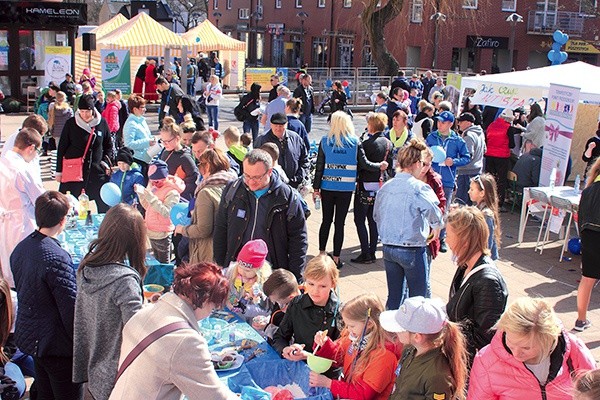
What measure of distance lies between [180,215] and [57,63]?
1668cm

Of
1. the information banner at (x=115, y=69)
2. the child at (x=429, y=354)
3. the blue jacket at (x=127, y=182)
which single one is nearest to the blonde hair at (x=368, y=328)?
the child at (x=429, y=354)

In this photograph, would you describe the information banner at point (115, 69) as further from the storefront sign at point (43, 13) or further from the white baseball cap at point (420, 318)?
the white baseball cap at point (420, 318)

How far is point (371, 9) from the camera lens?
96.5ft

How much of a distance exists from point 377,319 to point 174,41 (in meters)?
20.2

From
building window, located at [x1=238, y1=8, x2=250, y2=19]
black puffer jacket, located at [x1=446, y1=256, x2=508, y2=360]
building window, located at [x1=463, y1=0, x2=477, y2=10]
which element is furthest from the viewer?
building window, located at [x1=238, y1=8, x2=250, y2=19]

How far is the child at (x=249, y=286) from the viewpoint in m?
5.12

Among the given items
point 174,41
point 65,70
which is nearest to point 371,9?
point 174,41

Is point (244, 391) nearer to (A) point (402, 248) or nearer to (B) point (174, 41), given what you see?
(A) point (402, 248)

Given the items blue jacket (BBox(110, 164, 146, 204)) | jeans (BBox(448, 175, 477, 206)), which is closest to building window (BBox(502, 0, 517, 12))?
jeans (BBox(448, 175, 477, 206))

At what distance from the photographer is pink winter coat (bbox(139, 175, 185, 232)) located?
6605mm

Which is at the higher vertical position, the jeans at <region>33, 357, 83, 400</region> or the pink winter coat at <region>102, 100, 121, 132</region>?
the pink winter coat at <region>102, 100, 121, 132</region>

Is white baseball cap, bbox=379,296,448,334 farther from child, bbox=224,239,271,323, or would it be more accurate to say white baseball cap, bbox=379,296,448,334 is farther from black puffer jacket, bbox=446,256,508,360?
child, bbox=224,239,271,323

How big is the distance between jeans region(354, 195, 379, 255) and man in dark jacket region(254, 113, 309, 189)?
816 mm

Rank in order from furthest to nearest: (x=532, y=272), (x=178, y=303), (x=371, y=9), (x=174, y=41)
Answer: (x=371, y=9) → (x=174, y=41) → (x=532, y=272) → (x=178, y=303)
